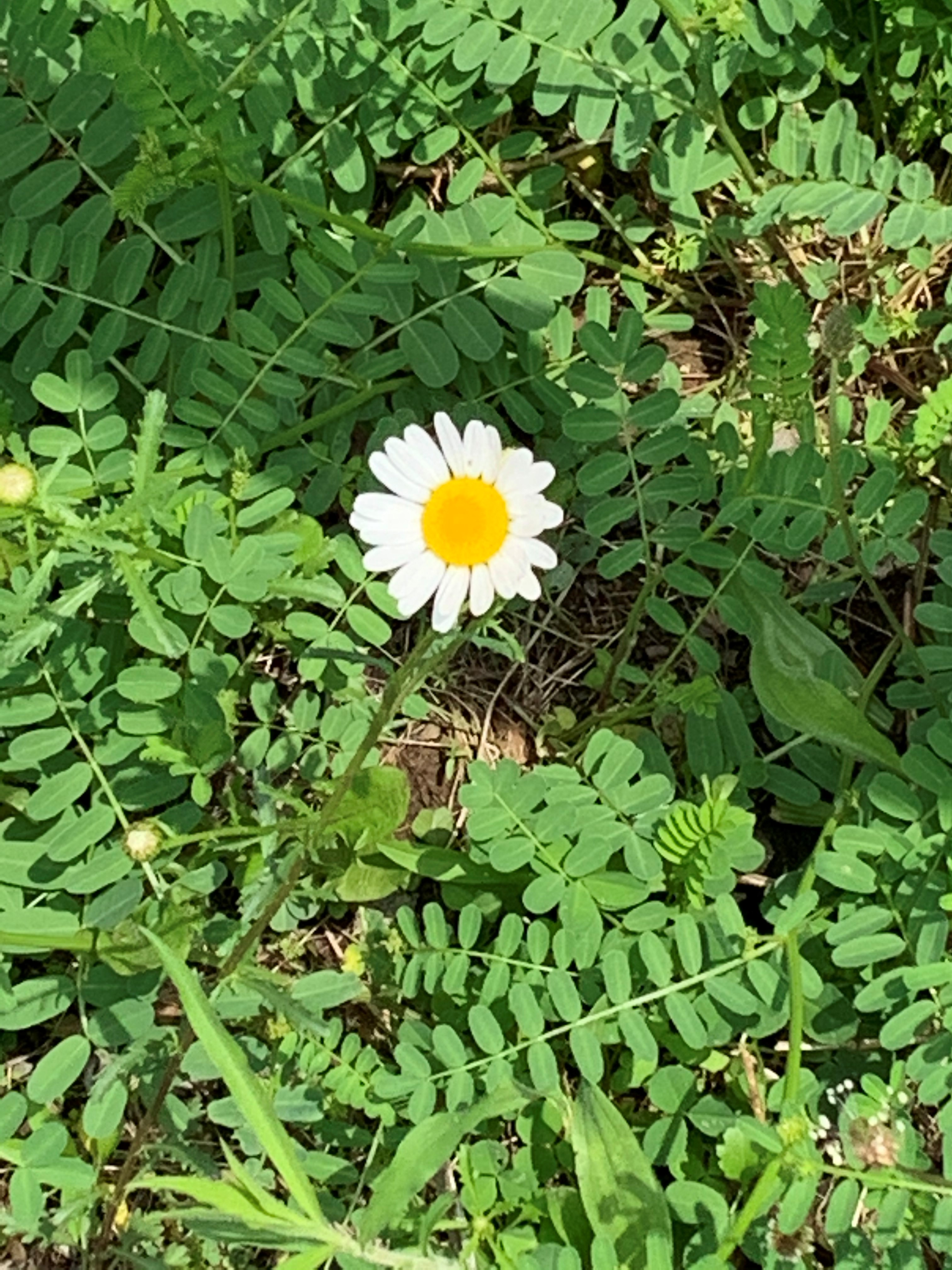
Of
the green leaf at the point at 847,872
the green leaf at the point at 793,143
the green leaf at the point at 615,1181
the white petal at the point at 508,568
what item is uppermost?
the green leaf at the point at 793,143

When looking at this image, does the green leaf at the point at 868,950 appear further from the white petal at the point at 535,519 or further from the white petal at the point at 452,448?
the white petal at the point at 452,448

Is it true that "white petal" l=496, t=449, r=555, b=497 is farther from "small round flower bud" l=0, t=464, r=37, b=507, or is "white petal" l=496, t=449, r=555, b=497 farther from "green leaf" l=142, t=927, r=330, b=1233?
"green leaf" l=142, t=927, r=330, b=1233

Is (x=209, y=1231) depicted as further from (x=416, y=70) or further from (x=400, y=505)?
(x=416, y=70)

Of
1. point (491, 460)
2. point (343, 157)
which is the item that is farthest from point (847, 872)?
point (343, 157)

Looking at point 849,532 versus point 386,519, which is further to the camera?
point 849,532

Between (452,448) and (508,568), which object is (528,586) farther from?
(452,448)

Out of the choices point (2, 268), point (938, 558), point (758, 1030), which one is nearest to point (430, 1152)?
point (758, 1030)

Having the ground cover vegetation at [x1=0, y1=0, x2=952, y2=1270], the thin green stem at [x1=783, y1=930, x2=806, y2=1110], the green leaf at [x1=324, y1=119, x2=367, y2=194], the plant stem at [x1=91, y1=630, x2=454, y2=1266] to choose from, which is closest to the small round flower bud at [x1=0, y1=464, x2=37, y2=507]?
the ground cover vegetation at [x1=0, y1=0, x2=952, y2=1270]

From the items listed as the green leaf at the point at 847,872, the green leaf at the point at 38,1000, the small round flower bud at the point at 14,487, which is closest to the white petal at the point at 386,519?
Result: the small round flower bud at the point at 14,487
